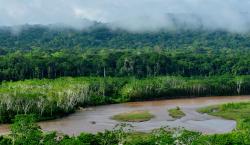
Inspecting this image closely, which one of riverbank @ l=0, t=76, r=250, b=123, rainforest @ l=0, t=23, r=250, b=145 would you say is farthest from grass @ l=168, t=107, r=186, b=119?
riverbank @ l=0, t=76, r=250, b=123

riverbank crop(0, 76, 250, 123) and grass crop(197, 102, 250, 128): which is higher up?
riverbank crop(0, 76, 250, 123)

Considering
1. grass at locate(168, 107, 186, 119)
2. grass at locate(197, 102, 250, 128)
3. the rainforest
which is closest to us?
the rainforest

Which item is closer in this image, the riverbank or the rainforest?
the rainforest

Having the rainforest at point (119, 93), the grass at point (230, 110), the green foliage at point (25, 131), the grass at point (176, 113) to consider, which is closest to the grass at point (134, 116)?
the rainforest at point (119, 93)

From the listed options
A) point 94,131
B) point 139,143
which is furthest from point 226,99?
point 139,143

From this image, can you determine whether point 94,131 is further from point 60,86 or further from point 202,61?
point 202,61

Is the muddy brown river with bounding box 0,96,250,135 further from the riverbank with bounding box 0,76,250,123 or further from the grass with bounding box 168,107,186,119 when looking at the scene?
the riverbank with bounding box 0,76,250,123

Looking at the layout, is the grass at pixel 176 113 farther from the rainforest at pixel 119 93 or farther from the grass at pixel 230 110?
the grass at pixel 230 110

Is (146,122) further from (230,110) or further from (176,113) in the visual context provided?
(230,110)
